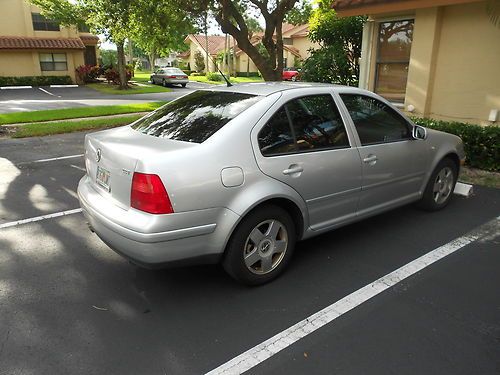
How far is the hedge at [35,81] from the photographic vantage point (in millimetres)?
30578

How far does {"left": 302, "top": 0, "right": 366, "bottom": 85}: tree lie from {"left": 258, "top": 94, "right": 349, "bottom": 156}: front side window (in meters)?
8.00

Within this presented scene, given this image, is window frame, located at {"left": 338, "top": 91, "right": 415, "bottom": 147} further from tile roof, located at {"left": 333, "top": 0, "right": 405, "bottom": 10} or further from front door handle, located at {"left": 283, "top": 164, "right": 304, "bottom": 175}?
tile roof, located at {"left": 333, "top": 0, "right": 405, "bottom": 10}

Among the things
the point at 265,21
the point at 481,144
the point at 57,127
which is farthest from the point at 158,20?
the point at 481,144

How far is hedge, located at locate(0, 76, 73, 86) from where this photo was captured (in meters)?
30.6

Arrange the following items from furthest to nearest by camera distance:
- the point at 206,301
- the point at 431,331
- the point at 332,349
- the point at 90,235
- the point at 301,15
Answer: the point at 301,15 < the point at 90,235 < the point at 206,301 < the point at 431,331 < the point at 332,349

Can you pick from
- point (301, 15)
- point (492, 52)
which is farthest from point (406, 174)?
point (301, 15)

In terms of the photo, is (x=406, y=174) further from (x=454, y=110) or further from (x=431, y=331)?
(x=454, y=110)

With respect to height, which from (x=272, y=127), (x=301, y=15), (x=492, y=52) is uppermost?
(x=301, y=15)

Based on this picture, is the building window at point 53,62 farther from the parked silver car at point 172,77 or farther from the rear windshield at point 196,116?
the rear windshield at point 196,116

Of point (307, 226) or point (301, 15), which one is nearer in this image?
point (307, 226)

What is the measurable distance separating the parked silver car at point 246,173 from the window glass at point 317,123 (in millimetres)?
11

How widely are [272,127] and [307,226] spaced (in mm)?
938

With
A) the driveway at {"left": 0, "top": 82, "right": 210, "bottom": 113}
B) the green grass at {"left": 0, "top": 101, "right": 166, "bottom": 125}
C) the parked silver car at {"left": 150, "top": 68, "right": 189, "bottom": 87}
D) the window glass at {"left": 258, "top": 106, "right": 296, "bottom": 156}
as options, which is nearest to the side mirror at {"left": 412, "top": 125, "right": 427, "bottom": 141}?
the window glass at {"left": 258, "top": 106, "right": 296, "bottom": 156}

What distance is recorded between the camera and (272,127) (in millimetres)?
3449
